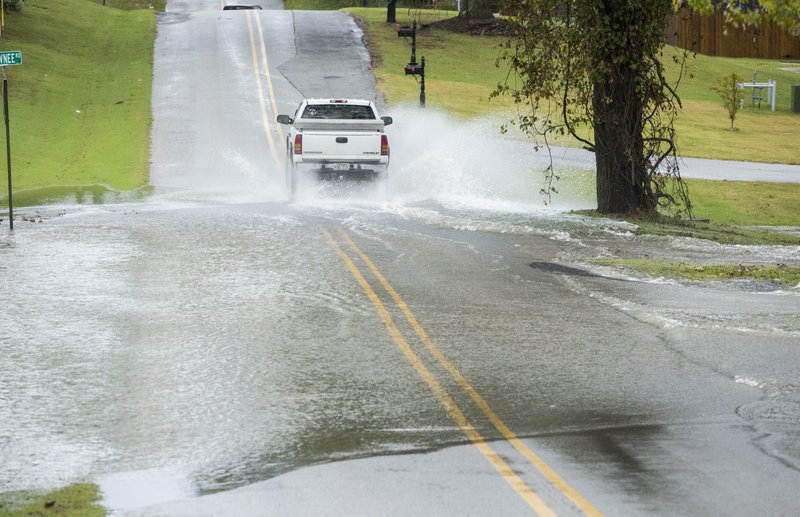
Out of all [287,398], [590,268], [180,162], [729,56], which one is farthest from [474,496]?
[729,56]

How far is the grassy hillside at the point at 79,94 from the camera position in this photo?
32.8m

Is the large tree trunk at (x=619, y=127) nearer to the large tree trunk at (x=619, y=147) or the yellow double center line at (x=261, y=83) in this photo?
the large tree trunk at (x=619, y=147)

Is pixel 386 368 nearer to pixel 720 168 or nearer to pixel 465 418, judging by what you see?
pixel 465 418

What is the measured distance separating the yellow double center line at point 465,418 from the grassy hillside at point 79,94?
16.6 metres

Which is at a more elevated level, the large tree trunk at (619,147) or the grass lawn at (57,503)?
the large tree trunk at (619,147)

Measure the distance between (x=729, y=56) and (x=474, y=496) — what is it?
69.3 m

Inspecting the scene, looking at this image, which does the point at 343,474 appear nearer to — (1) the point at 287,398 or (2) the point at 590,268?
(1) the point at 287,398

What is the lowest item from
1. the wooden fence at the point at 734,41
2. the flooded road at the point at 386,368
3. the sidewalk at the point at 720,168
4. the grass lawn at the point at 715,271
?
the sidewalk at the point at 720,168

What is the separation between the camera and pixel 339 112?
2578 cm

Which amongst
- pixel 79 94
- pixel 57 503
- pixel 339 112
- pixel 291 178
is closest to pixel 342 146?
pixel 291 178

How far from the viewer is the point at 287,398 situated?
9.66 metres

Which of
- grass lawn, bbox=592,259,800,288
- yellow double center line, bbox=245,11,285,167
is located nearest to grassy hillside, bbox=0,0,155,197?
yellow double center line, bbox=245,11,285,167

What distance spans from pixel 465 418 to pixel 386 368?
1738 mm

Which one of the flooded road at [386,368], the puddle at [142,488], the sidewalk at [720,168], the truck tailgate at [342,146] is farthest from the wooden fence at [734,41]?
the puddle at [142,488]
